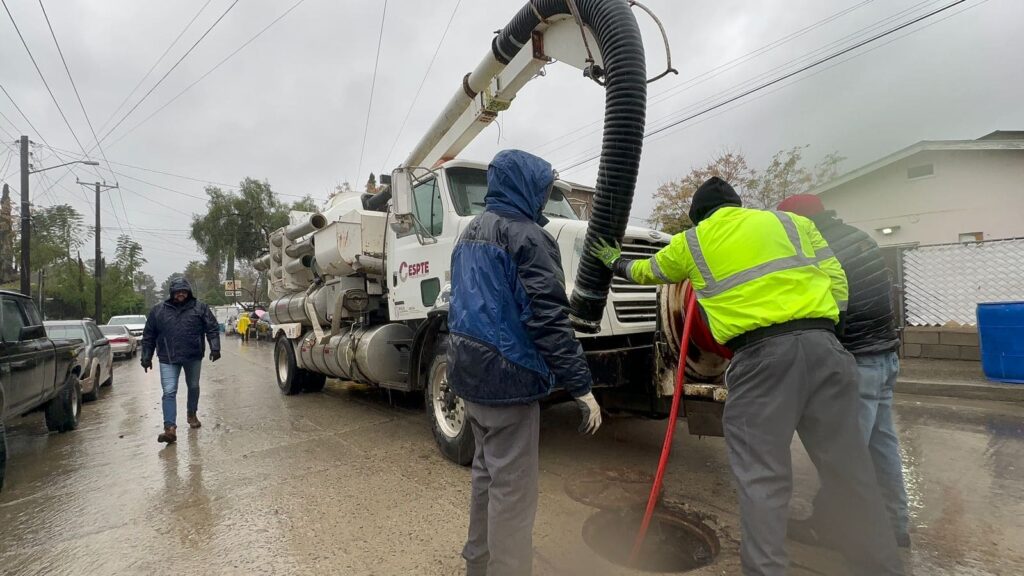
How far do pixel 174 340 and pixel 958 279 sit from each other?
11.9 meters

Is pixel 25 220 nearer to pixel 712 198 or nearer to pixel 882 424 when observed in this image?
pixel 712 198

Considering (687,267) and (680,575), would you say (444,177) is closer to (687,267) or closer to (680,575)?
(687,267)

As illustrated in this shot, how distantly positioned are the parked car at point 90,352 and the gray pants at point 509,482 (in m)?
8.38

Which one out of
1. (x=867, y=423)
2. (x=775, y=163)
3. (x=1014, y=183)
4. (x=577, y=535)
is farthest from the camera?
(x=775, y=163)

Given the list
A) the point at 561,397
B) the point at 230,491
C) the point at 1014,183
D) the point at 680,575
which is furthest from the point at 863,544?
the point at 1014,183

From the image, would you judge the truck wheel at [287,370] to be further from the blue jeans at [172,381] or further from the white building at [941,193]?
the white building at [941,193]

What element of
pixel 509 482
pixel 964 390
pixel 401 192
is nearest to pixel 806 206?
pixel 509 482

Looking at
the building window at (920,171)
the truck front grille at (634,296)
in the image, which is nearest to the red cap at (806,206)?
the truck front grille at (634,296)

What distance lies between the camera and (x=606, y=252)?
319 centimetres

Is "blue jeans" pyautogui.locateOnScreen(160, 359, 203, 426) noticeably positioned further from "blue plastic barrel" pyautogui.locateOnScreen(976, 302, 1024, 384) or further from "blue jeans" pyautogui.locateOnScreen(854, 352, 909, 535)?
"blue plastic barrel" pyautogui.locateOnScreen(976, 302, 1024, 384)

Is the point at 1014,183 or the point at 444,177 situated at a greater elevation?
the point at 1014,183

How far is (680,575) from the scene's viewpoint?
2684mm

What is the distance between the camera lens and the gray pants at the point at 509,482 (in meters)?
2.17

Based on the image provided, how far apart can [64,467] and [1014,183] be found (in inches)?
800
